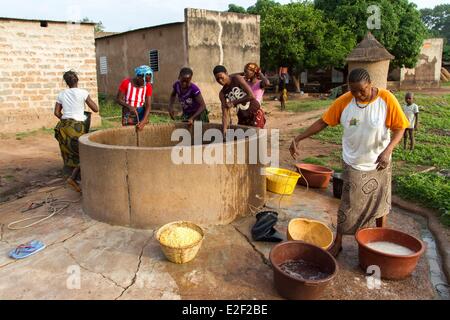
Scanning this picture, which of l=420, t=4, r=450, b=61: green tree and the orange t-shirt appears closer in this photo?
the orange t-shirt

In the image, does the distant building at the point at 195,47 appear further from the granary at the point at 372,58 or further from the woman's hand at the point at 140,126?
the woman's hand at the point at 140,126

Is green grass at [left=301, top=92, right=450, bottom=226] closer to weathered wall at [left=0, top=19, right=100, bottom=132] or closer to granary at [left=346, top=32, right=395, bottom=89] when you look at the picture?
granary at [left=346, top=32, right=395, bottom=89]

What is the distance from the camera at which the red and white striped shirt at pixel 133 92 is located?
227 inches

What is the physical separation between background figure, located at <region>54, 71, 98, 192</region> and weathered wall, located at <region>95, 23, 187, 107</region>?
894 cm

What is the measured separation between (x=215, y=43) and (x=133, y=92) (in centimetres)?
946

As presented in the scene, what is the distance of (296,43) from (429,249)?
16614 mm

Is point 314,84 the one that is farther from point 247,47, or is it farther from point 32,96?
point 32,96

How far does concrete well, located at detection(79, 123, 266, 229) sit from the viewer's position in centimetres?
411

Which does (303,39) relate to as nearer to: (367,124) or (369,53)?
(369,53)

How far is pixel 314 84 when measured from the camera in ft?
85.5

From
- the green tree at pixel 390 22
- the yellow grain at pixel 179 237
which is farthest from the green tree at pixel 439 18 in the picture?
the yellow grain at pixel 179 237

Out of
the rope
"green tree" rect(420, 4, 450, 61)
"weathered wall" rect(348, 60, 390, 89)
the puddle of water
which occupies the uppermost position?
"green tree" rect(420, 4, 450, 61)

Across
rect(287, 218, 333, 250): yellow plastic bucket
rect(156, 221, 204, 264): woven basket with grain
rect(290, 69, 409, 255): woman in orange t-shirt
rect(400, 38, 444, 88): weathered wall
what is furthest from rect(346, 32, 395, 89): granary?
rect(156, 221, 204, 264): woven basket with grain
